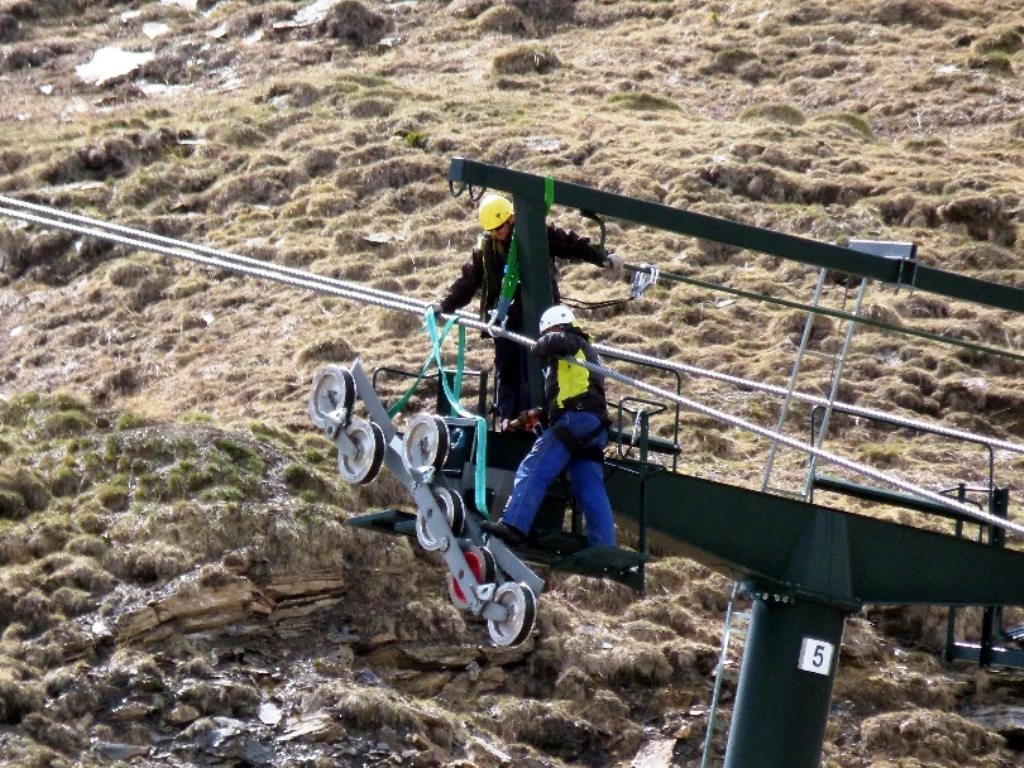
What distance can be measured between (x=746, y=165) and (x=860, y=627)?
13.5 metres

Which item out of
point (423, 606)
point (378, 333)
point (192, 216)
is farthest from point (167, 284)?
point (423, 606)

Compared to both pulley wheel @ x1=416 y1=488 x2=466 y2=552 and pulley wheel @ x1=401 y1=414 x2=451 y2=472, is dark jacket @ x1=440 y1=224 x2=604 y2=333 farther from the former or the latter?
pulley wheel @ x1=416 y1=488 x2=466 y2=552

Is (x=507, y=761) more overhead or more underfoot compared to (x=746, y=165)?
more underfoot

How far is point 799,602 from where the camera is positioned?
47.3 feet

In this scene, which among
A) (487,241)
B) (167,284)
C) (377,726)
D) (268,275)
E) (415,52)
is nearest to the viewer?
(268,275)

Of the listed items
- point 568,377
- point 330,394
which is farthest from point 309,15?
point 568,377

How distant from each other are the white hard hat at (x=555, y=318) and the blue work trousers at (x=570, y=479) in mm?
678

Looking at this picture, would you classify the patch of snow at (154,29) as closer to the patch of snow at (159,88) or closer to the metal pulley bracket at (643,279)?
the patch of snow at (159,88)

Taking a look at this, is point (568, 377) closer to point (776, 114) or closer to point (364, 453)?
point (364, 453)

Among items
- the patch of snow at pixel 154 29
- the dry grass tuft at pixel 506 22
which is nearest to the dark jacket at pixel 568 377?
the dry grass tuft at pixel 506 22

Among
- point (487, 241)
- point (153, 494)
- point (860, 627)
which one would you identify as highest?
point (487, 241)

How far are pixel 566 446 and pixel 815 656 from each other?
116 inches

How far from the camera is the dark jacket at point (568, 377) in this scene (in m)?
13.1

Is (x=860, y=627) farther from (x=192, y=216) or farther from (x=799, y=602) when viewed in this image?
(x=192, y=216)
